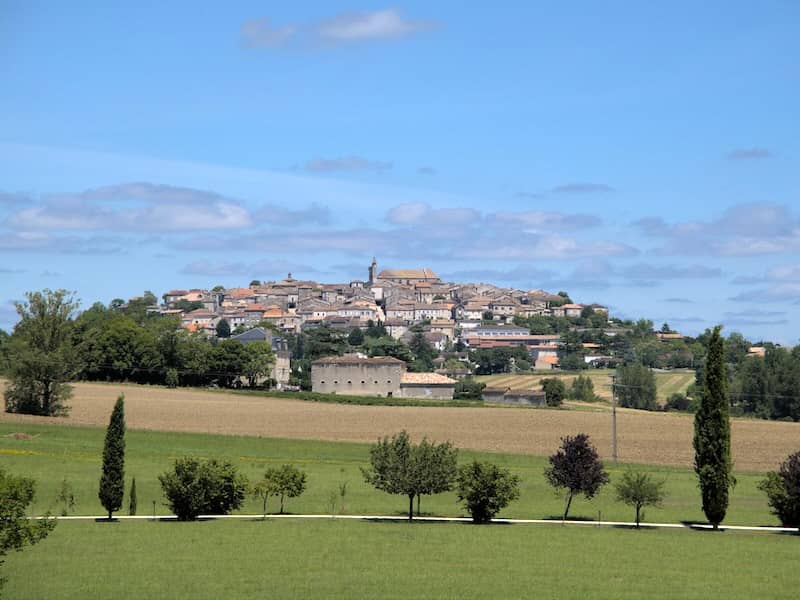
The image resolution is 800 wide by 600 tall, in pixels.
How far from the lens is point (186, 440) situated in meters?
74.4

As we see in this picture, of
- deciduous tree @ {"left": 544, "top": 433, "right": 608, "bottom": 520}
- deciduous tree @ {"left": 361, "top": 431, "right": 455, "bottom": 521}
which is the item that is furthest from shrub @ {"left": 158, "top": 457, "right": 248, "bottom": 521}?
deciduous tree @ {"left": 544, "top": 433, "right": 608, "bottom": 520}

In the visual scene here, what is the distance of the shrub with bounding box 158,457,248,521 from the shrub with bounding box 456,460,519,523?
30.3 ft

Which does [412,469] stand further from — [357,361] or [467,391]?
[467,391]

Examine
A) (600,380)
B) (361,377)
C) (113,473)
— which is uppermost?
(600,380)

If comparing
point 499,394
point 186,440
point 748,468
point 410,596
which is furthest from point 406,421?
point 410,596

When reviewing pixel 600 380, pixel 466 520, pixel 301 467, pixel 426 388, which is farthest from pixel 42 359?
pixel 600 380

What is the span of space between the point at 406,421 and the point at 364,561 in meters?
56.1

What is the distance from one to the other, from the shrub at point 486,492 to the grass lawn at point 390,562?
188cm

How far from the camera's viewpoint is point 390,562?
3706 cm

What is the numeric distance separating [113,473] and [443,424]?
45.6 metres

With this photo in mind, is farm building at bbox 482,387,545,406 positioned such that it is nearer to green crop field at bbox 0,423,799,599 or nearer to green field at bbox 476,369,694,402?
green field at bbox 476,369,694,402

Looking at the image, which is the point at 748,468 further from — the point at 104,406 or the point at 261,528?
the point at 104,406

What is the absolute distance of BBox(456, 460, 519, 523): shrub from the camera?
4772 cm

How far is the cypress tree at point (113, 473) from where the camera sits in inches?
1853
